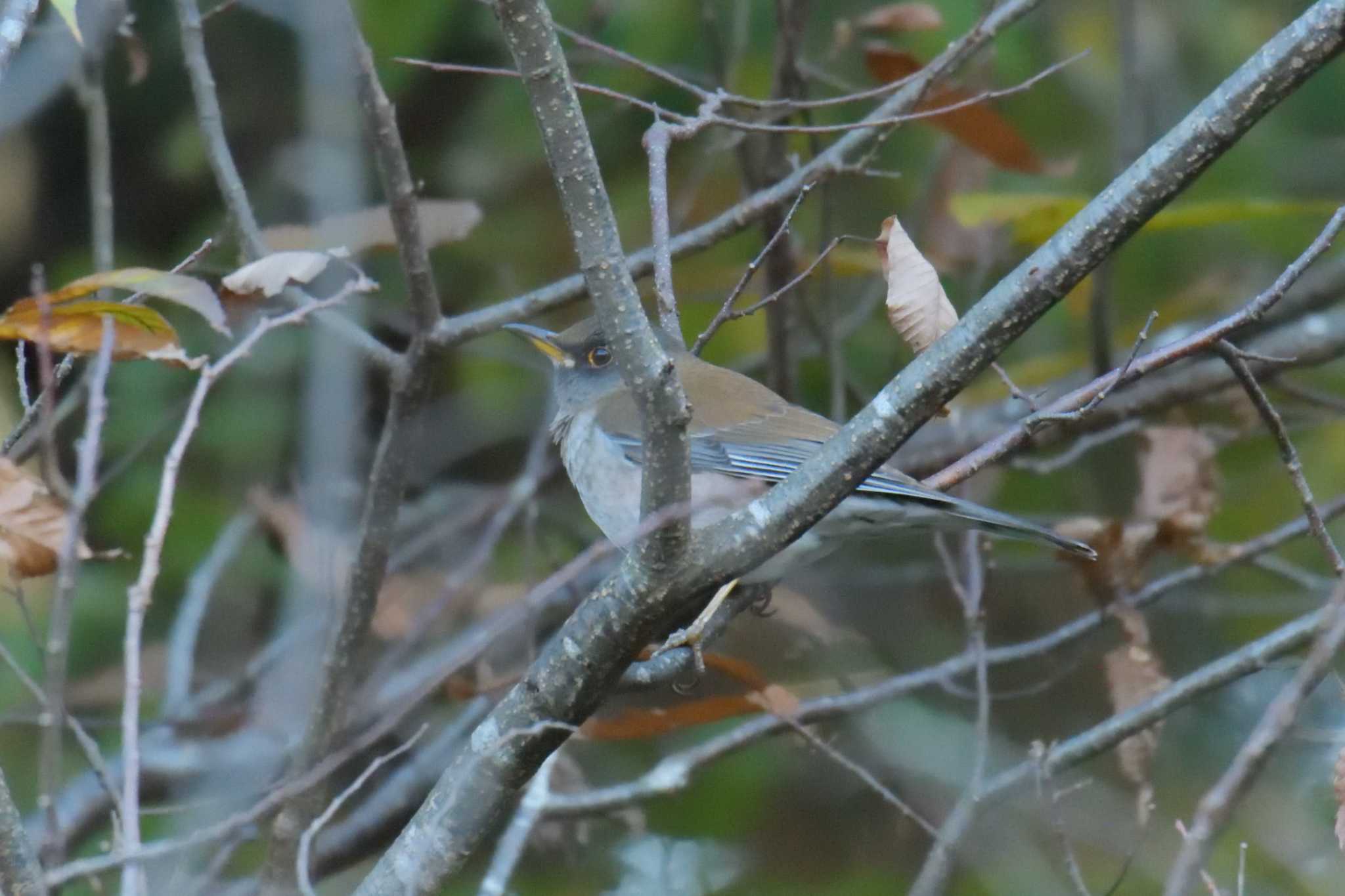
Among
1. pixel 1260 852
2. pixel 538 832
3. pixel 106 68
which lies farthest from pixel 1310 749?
pixel 106 68

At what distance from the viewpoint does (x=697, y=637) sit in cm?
406

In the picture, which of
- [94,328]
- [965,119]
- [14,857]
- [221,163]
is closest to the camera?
[14,857]

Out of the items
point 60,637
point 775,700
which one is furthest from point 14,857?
point 775,700

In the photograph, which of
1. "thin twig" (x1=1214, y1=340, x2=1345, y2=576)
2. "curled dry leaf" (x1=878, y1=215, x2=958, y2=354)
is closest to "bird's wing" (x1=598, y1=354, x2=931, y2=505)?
"curled dry leaf" (x1=878, y1=215, x2=958, y2=354)

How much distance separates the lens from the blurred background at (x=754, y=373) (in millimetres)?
5852

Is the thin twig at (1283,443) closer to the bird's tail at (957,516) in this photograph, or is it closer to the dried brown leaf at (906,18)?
the bird's tail at (957,516)

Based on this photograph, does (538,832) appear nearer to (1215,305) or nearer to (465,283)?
(465,283)

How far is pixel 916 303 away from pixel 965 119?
7.03 ft

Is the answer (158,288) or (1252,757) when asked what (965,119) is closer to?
(158,288)

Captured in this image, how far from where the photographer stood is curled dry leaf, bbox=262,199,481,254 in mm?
4676

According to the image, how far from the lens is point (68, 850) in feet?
17.8

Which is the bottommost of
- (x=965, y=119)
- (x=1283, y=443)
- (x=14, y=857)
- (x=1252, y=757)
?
(x=14, y=857)

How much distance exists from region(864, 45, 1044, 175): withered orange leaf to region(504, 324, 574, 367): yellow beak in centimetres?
158

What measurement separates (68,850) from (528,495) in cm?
216
